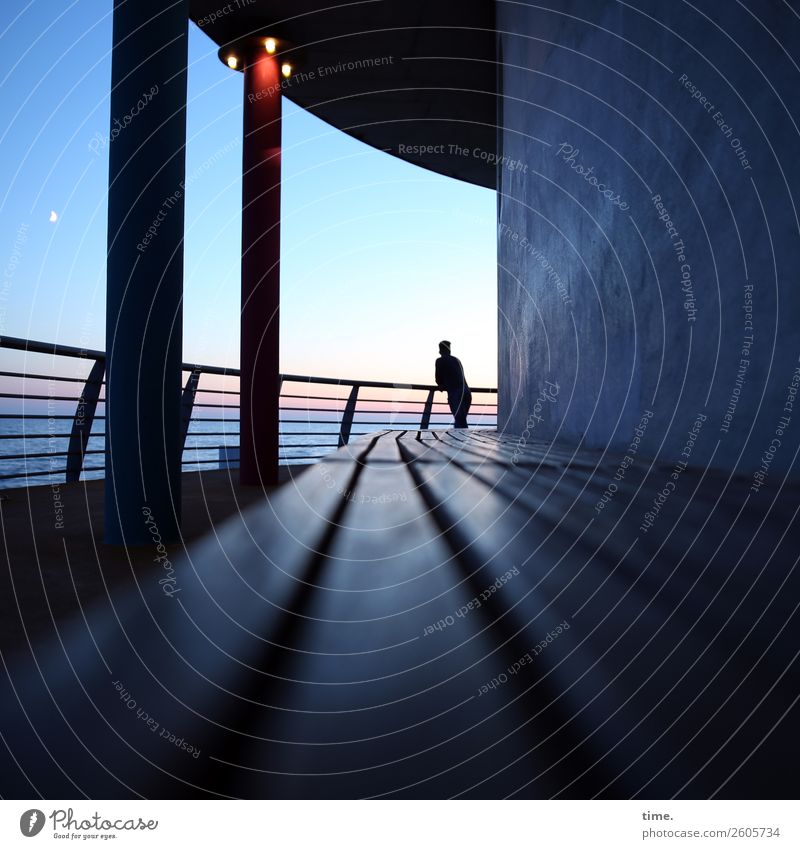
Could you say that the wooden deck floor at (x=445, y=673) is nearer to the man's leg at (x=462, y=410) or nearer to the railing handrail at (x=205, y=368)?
the railing handrail at (x=205, y=368)

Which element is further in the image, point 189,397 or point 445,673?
point 189,397

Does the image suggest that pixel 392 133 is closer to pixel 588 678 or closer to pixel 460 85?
pixel 460 85

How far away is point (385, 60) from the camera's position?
4.99 meters

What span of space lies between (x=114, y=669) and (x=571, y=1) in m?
3.16

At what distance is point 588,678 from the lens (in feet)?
1.23

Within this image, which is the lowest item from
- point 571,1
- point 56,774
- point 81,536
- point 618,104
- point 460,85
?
point 81,536

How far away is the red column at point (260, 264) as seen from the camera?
4168 mm

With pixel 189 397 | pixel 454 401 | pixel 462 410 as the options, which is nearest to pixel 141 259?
pixel 189 397

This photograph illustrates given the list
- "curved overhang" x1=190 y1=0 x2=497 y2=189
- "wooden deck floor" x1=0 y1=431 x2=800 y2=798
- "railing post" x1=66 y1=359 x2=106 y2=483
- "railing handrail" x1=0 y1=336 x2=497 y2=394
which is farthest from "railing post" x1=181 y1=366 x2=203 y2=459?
"wooden deck floor" x1=0 y1=431 x2=800 y2=798

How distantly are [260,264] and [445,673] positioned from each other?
Result: 13.4 ft

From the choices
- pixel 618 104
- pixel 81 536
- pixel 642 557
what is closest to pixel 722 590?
pixel 642 557

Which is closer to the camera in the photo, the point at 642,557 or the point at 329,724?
the point at 329,724

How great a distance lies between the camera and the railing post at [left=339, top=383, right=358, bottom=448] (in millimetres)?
6016

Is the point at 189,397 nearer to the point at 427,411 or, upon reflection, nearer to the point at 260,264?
the point at 260,264
